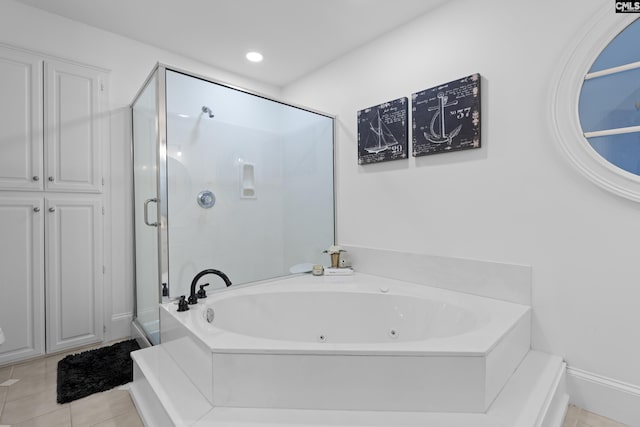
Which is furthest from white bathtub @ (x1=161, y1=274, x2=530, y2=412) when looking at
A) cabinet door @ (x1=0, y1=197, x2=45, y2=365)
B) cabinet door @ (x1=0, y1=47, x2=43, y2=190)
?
cabinet door @ (x1=0, y1=47, x2=43, y2=190)

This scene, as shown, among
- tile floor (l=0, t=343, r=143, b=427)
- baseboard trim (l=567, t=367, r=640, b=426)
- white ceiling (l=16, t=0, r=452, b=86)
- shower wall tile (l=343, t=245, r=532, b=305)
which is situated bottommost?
tile floor (l=0, t=343, r=143, b=427)

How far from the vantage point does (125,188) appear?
8.57 ft

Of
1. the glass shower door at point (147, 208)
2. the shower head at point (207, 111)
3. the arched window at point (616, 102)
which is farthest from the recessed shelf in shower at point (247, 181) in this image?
the arched window at point (616, 102)

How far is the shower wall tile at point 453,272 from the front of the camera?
1869mm

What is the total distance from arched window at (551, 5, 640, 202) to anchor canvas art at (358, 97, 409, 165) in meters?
0.95

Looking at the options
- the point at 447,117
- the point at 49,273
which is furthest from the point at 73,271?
the point at 447,117

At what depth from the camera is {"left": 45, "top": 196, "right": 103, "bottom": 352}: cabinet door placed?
7.46 ft

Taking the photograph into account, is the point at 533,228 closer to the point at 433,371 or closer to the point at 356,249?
the point at 433,371

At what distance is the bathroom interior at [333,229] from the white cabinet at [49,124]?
0.02 m

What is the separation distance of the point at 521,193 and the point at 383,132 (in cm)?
109

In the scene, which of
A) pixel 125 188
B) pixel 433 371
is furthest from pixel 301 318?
pixel 125 188

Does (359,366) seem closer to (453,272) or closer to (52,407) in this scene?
(453,272)

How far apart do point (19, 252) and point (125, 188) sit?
0.79m

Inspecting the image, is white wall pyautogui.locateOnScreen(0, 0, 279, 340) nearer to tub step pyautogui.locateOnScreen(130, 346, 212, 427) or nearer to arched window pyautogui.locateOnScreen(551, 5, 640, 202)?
tub step pyautogui.locateOnScreen(130, 346, 212, 427)
